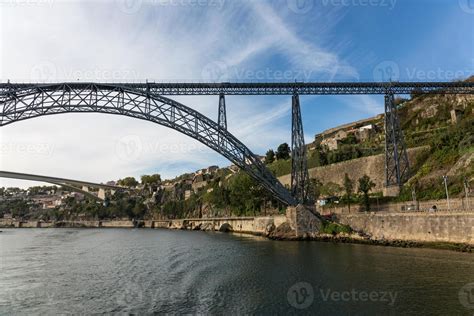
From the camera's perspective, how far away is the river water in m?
13.2

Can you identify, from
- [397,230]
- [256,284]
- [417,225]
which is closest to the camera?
[256,284]

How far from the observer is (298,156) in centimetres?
3356

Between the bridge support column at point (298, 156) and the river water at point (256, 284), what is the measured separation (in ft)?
29.0

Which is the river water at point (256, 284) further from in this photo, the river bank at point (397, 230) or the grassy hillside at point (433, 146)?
the grassy hillside at point (433, 146)

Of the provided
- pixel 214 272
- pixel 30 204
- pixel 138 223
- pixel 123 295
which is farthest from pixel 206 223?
pixel 30 204

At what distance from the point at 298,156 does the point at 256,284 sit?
1853 centimetres

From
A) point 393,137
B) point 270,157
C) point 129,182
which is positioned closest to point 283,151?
point 270,157

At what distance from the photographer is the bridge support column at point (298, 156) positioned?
33.1m

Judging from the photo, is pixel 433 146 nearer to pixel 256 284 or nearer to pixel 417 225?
pixel 417 225

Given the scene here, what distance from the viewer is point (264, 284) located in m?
16.8

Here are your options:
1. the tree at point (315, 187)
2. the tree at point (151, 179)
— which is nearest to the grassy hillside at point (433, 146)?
the tree at point (315, 187)

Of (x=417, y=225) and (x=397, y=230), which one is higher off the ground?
(x=417, y=225)

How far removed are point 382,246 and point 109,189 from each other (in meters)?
138

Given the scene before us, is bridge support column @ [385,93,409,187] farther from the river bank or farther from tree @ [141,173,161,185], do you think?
tree @ [141,173,161,185]
